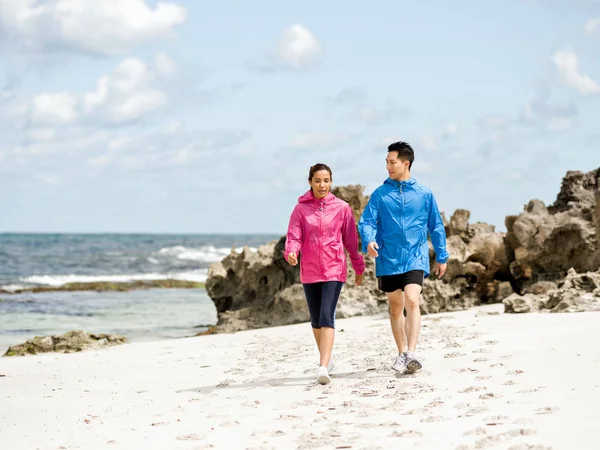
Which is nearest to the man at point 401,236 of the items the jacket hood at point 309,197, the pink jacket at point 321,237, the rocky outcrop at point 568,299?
the pink jacket at point 321,237

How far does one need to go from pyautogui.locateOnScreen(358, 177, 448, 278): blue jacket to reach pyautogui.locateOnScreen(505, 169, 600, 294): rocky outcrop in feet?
16.6

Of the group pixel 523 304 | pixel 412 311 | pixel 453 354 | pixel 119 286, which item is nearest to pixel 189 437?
pixel 412 311


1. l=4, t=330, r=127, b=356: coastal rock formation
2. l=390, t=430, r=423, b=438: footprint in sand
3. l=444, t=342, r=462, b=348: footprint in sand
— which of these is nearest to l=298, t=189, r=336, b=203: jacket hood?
l=444, t=342, r=462, b=348: footprint in sand

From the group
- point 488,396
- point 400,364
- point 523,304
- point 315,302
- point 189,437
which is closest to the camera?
point 189,437

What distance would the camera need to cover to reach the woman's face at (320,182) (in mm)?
6234

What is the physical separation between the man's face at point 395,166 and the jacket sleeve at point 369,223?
22 cm

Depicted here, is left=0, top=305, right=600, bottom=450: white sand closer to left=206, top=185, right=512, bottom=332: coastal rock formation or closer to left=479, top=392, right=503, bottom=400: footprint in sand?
left=479, top=392, right=503, bottom=400: footprint in sand

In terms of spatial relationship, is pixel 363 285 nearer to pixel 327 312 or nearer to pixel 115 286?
pixel 327 312

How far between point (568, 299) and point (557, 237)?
258 centimetres

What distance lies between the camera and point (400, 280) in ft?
20.3

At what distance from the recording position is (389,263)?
6160 mm

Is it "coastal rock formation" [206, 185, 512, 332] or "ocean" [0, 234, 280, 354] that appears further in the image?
"ocean" [0, 234, 280, 354]

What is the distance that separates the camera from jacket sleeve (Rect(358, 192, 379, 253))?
19.9 feet

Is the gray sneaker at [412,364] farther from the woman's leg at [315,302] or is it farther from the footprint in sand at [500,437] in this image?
the footprint in sand at [500,437]
